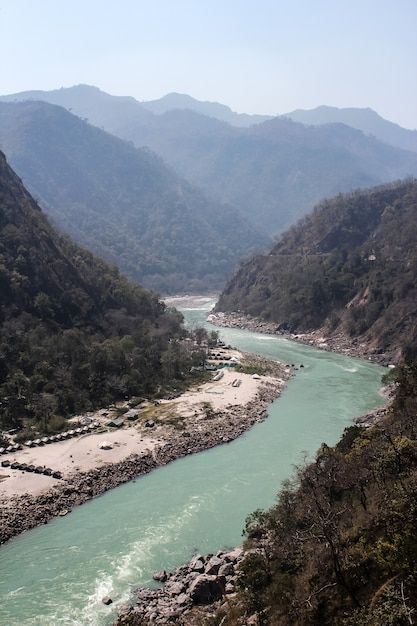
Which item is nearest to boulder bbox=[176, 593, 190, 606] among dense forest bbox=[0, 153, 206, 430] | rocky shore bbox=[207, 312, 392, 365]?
dense forest bbox=[0, 153, 206, 430]

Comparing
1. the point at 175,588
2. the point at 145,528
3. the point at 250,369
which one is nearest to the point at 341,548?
the point at 175,588

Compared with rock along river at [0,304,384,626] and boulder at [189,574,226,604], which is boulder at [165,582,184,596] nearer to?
boulder at [189,574,226,604]

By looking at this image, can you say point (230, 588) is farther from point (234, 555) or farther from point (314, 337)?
point (314, 337)

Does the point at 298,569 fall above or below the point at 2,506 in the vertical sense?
above

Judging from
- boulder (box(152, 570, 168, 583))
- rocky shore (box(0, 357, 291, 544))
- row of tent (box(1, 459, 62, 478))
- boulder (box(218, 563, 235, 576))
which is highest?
boulder (box(218, 563, 235, 576))

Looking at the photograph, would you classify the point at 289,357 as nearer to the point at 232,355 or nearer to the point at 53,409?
the point at 232,355

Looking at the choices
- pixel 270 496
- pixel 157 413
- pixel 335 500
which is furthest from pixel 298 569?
pixel 157 413

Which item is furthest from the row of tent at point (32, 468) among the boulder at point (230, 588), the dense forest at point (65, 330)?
the boulder at point (230, 588)
